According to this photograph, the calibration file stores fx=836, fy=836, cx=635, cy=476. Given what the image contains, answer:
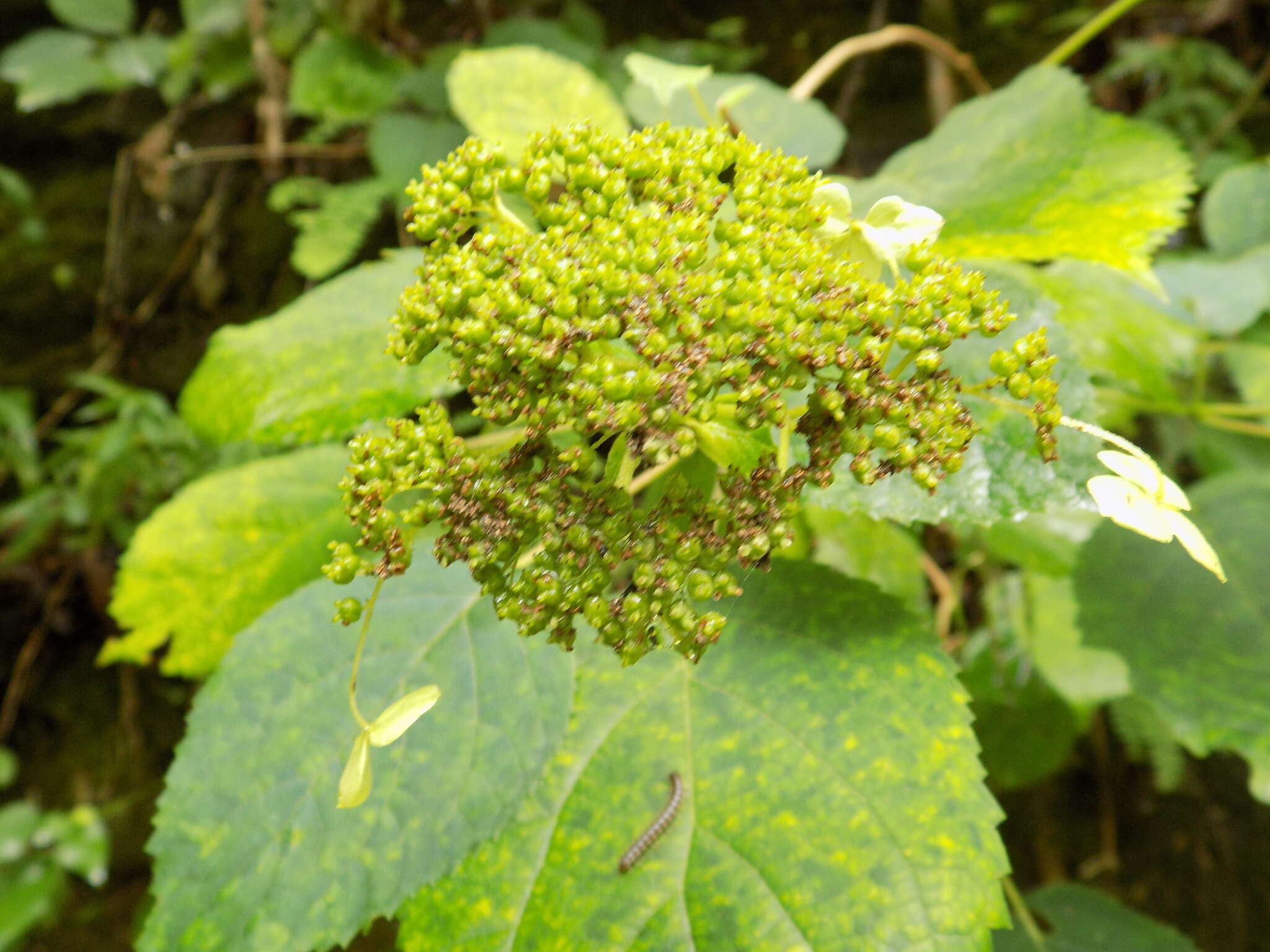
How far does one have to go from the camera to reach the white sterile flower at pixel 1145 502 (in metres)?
0.57

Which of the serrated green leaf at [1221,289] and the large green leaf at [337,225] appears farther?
the large green leaf at [337,225]

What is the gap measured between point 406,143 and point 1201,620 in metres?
1.92

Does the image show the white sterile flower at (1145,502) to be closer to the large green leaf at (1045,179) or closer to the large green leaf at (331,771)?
the large green leaf at (1045,179)

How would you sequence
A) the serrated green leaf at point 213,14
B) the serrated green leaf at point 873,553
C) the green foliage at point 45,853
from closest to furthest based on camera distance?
1. the serrated green leaf at point 873,553
2. the green foliage at point 45,853
3. the serrated green leaf at point 213,14

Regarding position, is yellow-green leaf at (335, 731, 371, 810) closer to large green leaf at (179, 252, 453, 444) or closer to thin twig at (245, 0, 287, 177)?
large green leaf at (179, 252, 453, 444)

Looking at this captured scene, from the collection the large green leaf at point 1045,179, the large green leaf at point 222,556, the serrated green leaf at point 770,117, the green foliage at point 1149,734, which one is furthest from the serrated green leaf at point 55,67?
the green foliage at point 1149,734

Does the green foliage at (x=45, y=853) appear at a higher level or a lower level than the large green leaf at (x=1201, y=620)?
lower

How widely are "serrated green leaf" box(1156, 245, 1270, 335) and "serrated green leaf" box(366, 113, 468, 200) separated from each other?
60.7 inches

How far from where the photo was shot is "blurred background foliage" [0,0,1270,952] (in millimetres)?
2045

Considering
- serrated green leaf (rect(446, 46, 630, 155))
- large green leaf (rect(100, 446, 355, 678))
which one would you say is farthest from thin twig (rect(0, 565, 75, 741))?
serrated green leaf (rect(446, 46, 630, 155))

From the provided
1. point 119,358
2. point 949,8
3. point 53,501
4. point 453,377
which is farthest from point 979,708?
point 119,358

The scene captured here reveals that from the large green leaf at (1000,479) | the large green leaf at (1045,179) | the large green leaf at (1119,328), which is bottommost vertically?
the large green leaf at (1119,328)

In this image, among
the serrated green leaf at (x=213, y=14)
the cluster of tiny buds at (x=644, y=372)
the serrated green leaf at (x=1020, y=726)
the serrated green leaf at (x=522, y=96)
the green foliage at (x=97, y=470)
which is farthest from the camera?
the serrated green leaf at (x=213, y=14)

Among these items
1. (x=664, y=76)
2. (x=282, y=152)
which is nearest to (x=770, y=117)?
(x=664, y=76)
